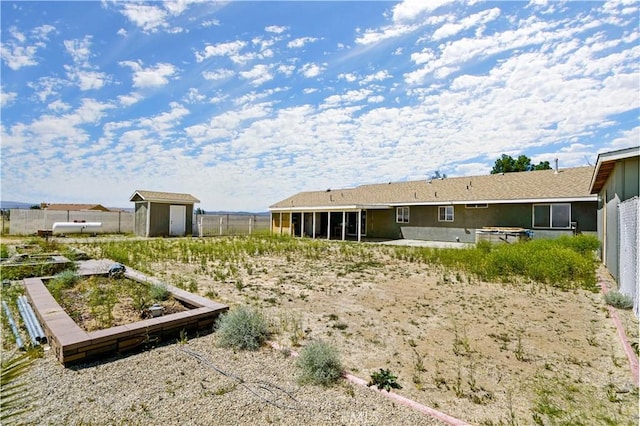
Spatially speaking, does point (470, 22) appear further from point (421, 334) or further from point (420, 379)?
point (420, 379)

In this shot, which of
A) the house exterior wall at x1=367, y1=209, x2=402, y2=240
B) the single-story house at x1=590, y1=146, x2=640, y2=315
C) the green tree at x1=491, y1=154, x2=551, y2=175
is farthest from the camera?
the green tree at x1=491, y1=154, x2=551, y2=175

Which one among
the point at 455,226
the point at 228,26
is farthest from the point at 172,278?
the point at 455,226

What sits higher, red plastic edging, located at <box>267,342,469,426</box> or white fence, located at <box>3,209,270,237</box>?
white fence, located at <box>3,209,270,237</box>

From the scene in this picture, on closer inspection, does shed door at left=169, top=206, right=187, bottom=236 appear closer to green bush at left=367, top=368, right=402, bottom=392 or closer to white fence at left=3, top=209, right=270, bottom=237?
white fence at left=3, top=209, right=270, bottom=237

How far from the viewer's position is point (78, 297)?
6008mm

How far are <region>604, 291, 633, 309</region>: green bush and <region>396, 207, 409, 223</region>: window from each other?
48.3 ft

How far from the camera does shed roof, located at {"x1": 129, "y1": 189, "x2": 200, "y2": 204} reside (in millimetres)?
22484

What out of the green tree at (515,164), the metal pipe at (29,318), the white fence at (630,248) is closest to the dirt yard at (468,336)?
the white fence at (630,248)

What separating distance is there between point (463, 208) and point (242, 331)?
1679cm

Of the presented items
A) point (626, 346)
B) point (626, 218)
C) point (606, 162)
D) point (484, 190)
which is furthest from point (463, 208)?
point (626, 346)

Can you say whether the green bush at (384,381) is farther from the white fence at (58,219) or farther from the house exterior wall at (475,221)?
the white fence at (58,219)

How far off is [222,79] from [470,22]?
8873 mm

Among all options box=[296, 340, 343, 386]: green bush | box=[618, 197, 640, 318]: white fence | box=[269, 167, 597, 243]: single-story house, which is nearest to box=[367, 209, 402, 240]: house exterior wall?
box=[269, 167, 597, 243]: single-story house

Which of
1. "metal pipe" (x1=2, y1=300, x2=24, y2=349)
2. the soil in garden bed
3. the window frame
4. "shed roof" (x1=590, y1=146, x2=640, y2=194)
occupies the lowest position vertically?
"metal pipe" (x1=2, y1=300, x2=24, y2=349)
